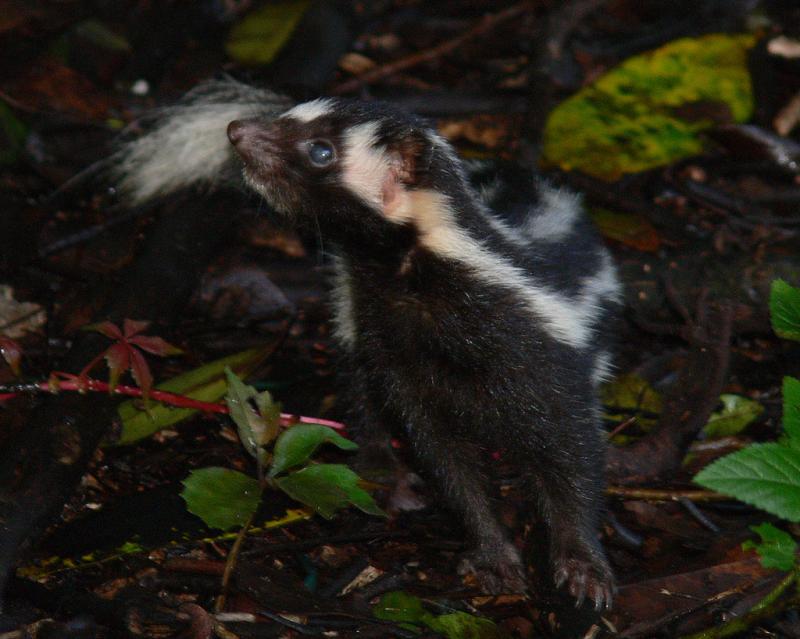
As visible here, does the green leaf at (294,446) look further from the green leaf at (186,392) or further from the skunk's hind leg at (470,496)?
the green leaf at (186,392)

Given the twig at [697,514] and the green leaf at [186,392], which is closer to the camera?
the twig at [697,514]

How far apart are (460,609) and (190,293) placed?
193 centimetres

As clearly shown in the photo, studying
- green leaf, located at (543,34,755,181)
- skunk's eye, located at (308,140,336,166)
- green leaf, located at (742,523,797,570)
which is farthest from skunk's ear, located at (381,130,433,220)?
green leaf, located at (543,34,755,181)

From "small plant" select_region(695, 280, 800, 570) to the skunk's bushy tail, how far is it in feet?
8.49

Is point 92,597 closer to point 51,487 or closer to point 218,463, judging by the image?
point 51,487

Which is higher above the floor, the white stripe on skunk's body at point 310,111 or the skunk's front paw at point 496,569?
the white stripe on skunk's body at point 310,111

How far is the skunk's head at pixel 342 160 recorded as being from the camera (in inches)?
144

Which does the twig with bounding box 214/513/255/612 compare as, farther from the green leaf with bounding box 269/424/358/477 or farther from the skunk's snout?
the skunk's snout

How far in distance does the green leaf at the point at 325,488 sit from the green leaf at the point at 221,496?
100mm

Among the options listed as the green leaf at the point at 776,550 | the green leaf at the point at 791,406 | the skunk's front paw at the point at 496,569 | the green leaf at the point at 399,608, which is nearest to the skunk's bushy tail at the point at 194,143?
the skunk's front paw at the point at 496,569

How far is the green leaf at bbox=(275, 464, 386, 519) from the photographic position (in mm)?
3465

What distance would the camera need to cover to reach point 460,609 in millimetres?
3465

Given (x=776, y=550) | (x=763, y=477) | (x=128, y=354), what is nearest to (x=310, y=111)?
(x=128, y=354)

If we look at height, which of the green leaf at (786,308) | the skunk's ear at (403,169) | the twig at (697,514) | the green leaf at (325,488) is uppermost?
the skunk's ear at (403,169)
